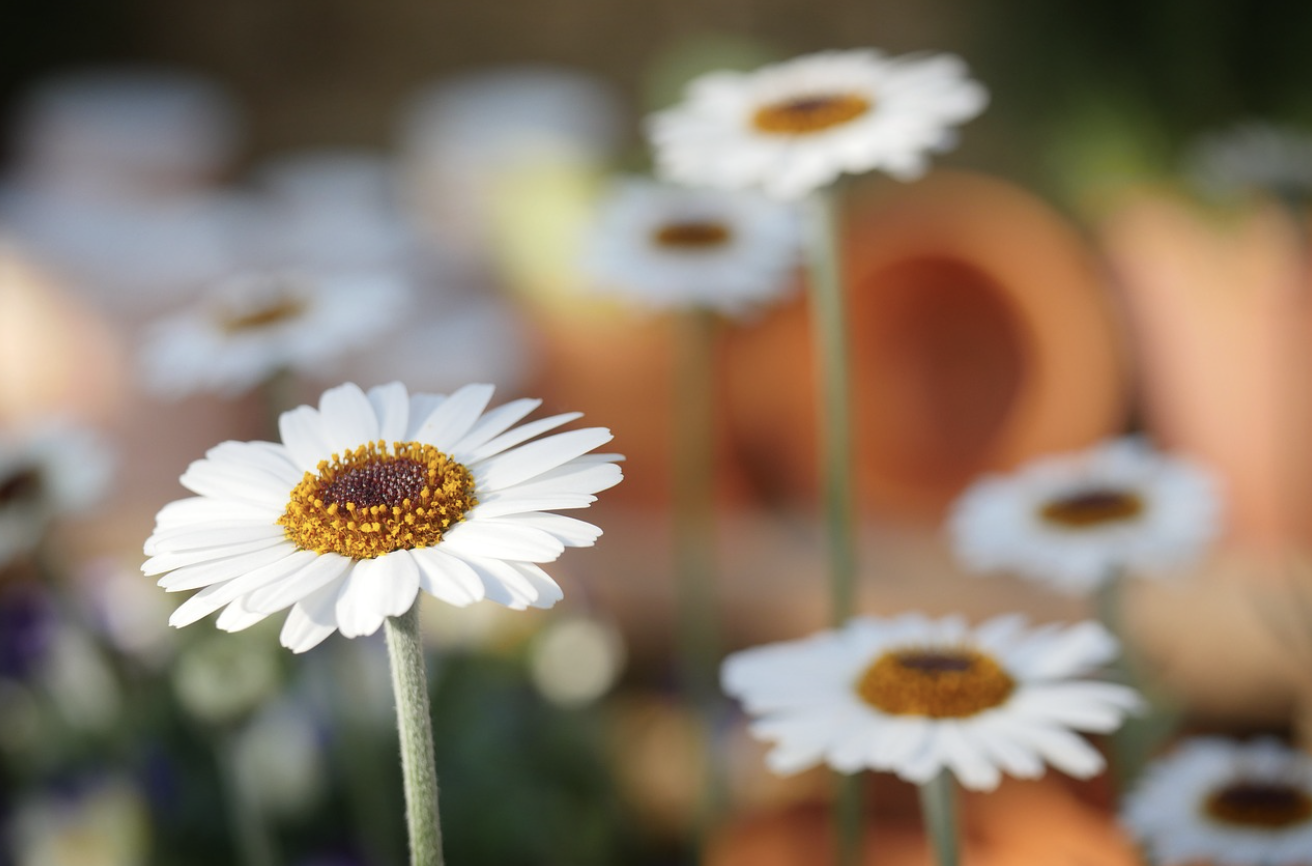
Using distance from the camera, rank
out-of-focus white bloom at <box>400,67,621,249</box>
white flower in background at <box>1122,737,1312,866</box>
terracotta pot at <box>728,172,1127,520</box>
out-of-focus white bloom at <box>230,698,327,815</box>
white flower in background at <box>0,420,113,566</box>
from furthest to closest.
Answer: out-of-focus white bloom at <box>400,67,621,249</box>
terracotta pot at <box>728,172,1127,520</box>
out-of-focus white bloom at <box>230,698,327,815</box>
white flower in background at <box>0,420,113,566</box>
white flower in background at <box>1122,737,1312,866</box>

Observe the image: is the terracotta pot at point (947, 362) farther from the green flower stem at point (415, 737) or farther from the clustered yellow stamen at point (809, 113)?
the green flower stem at point (415, 737)

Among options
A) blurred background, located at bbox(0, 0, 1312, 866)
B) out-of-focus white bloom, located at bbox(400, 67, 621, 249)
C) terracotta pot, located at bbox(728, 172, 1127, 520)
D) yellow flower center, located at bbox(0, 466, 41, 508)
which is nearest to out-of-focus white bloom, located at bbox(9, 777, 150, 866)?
blurred background, located at bbox(0, 0, 1312, 866)

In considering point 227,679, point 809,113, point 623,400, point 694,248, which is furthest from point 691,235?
point 623,400

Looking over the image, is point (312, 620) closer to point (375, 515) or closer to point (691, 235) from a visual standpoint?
point (375, 515)

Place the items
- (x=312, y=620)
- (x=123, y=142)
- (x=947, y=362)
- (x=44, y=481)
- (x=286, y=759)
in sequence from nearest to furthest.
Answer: (x=312, y=620)
(x=44, y=481)
(x=286, y=759)
(x=947, y=362)
(x=123, y=142)

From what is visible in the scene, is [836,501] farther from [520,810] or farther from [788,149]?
[520,810]

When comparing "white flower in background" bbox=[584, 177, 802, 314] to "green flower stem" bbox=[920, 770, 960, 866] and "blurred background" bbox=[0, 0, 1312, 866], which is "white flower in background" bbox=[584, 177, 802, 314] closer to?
"blurred background" bbox=[0, 0, 1312, 866]


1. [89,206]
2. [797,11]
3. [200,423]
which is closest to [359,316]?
[200,423]
